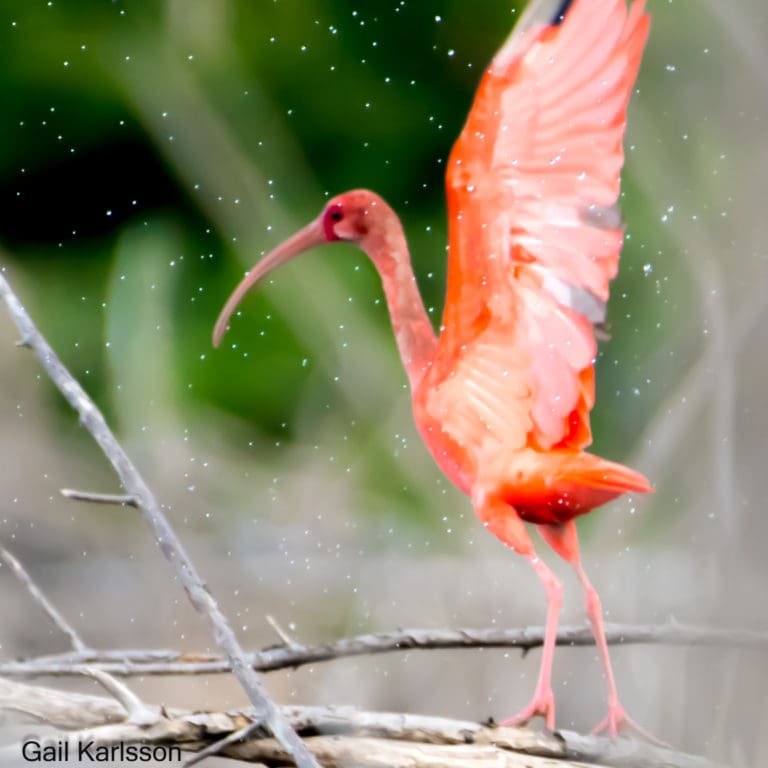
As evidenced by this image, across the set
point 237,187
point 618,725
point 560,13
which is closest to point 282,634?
point 618,725

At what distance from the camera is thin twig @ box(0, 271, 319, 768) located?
135 centimetres

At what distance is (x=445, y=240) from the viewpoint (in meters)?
1.49

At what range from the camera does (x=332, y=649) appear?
150 centimetres

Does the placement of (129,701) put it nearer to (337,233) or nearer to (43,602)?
(43,602)

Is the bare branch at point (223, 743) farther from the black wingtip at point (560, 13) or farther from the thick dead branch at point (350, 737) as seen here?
the black wingtip at point (560, 13)

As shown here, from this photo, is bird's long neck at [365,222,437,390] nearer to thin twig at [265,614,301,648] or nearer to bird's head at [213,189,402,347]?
bird's head at [213,189,402,347]

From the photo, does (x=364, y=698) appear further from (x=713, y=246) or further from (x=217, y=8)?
(x=217, y=8)

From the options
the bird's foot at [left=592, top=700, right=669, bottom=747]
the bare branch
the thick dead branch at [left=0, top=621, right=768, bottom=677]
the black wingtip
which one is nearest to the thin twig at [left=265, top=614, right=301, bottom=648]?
the thick dead branch at [left=0, top=621, right=768, bottom=677]

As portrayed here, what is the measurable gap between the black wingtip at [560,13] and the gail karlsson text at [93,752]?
37.0 inches

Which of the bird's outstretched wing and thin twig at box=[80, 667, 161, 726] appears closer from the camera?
thin twig at box=[80, 667, 161, 726]

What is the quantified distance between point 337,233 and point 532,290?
0.81ft

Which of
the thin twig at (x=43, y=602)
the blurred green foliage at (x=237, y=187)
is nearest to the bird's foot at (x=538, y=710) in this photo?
the blurred green foliage at (x=237, y=187)

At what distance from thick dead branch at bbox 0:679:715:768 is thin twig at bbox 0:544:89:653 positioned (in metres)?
0.07

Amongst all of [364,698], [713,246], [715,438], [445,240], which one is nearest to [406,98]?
[445,240]
